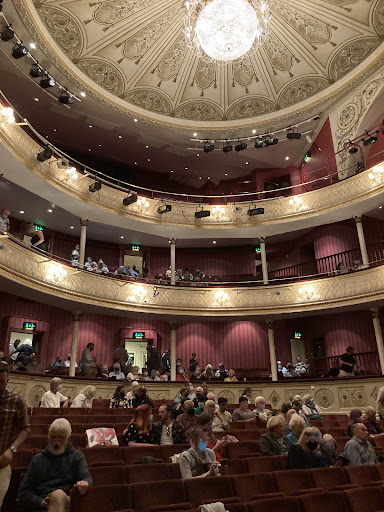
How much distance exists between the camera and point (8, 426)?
2.97 m

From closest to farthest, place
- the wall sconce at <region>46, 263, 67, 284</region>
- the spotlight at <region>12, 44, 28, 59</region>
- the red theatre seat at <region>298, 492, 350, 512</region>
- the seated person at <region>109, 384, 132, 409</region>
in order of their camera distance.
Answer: the red theatre seat at <region>298, 492, 350, 512</region>, the seated person at <region>109, 384, 132, 409</region>, the spotlight at <region>12, 44, 28, 59</region>, the wall sconce at <region>46, 263, 67, 284</region>

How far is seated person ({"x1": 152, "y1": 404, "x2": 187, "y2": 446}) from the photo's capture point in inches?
188

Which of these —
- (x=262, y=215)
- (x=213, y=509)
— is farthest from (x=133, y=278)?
(x=213, y=509)

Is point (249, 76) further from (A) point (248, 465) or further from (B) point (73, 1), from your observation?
(A) point (248, 465)

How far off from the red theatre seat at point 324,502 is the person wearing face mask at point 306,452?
794 millimetres

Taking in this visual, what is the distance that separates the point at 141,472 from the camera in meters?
3.67

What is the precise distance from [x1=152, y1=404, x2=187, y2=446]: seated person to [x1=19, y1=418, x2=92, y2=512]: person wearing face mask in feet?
6.09

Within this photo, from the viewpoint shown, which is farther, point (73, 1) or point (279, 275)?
point (279, 275)

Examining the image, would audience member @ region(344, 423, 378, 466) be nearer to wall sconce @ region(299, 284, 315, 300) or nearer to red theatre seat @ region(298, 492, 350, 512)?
red theatre seat @ region(298, 492, 350, 512)

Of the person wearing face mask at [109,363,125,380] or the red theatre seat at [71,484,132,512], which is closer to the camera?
the red theatre seat at [71,484,132,512]

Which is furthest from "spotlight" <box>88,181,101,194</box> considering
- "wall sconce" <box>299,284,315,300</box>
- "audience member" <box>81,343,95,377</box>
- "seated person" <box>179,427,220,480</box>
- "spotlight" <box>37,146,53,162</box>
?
"seated person" <box>179,427,220,480</box>

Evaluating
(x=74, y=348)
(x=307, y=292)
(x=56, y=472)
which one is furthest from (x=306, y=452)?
(x=307, y=292)

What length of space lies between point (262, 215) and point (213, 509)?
39.9 ft

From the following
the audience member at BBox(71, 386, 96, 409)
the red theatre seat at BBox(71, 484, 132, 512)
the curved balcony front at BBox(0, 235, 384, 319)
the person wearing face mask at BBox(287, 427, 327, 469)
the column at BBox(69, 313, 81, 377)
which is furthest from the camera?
the column at BBox(69, 313, 81, 377)
